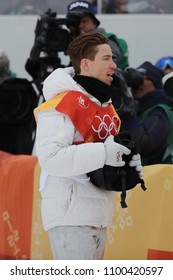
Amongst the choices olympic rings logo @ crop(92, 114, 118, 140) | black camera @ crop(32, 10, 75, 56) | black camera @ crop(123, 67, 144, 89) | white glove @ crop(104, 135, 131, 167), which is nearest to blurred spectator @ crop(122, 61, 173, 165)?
black camera @ crop(123, 67, 144, 89)

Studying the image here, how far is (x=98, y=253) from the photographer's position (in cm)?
375

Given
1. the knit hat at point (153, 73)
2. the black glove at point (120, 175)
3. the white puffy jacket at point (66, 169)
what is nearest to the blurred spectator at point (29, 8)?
the knit hat at point (153, 73)

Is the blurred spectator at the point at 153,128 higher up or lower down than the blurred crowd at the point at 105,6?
lower down

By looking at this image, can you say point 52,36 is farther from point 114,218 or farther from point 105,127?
point 105,127

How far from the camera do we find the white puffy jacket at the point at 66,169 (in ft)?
11.5

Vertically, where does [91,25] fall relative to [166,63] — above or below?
above

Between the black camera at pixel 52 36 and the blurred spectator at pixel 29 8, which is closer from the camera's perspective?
the black camera at pixel 52 36

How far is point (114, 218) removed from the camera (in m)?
4.84

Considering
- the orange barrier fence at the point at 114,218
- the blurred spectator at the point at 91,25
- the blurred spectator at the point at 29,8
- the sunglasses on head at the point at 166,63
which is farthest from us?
the blurred spectator at the point at 29,8

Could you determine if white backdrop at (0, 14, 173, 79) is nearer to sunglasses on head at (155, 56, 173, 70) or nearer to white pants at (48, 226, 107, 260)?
sunglasses on head at (155, 56, 173, 70)

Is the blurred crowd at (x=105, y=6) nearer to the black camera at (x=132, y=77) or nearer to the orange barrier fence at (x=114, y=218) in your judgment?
the black camera at (x=132, y=77)

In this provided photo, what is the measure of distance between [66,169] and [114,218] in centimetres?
140

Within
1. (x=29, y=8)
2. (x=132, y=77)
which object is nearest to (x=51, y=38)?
(x=132, y=77)

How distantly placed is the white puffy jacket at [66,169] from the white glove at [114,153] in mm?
29
